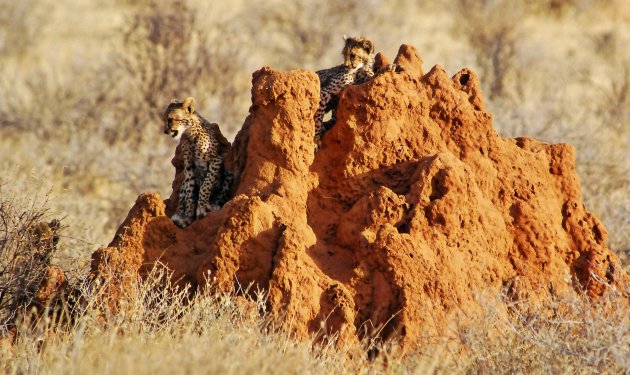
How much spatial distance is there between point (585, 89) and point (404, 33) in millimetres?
5422

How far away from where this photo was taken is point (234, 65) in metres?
26.0

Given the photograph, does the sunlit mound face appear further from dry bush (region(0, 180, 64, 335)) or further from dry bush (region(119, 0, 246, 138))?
dry bush (region(119, 0, 246, 138))

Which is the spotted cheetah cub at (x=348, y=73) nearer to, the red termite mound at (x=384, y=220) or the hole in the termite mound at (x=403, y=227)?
the red termite mound at (x=384, y=220)

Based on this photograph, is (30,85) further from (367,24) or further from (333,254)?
(333,254)

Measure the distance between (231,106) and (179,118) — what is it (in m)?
15.6

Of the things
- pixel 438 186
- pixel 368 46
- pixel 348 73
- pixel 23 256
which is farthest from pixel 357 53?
pixel 23 256

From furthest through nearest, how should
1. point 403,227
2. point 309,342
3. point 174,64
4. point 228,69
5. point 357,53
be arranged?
point 228,69 < point 174,64 < point 357,53 < point 403,227 < point 309,342

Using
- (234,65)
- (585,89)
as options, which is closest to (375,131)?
(234,65)

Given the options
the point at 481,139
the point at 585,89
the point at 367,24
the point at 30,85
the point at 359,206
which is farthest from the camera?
the point at 367,24

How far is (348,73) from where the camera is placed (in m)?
9.32

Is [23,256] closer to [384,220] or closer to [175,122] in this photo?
[175,122]

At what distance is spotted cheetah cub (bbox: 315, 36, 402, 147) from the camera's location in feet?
30.0

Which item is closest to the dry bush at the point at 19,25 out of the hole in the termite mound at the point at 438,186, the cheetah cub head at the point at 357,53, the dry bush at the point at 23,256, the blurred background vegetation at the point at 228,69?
the blurred background vegetation at the point at 228,69

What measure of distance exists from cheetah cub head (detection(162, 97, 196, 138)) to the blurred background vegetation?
461cm
